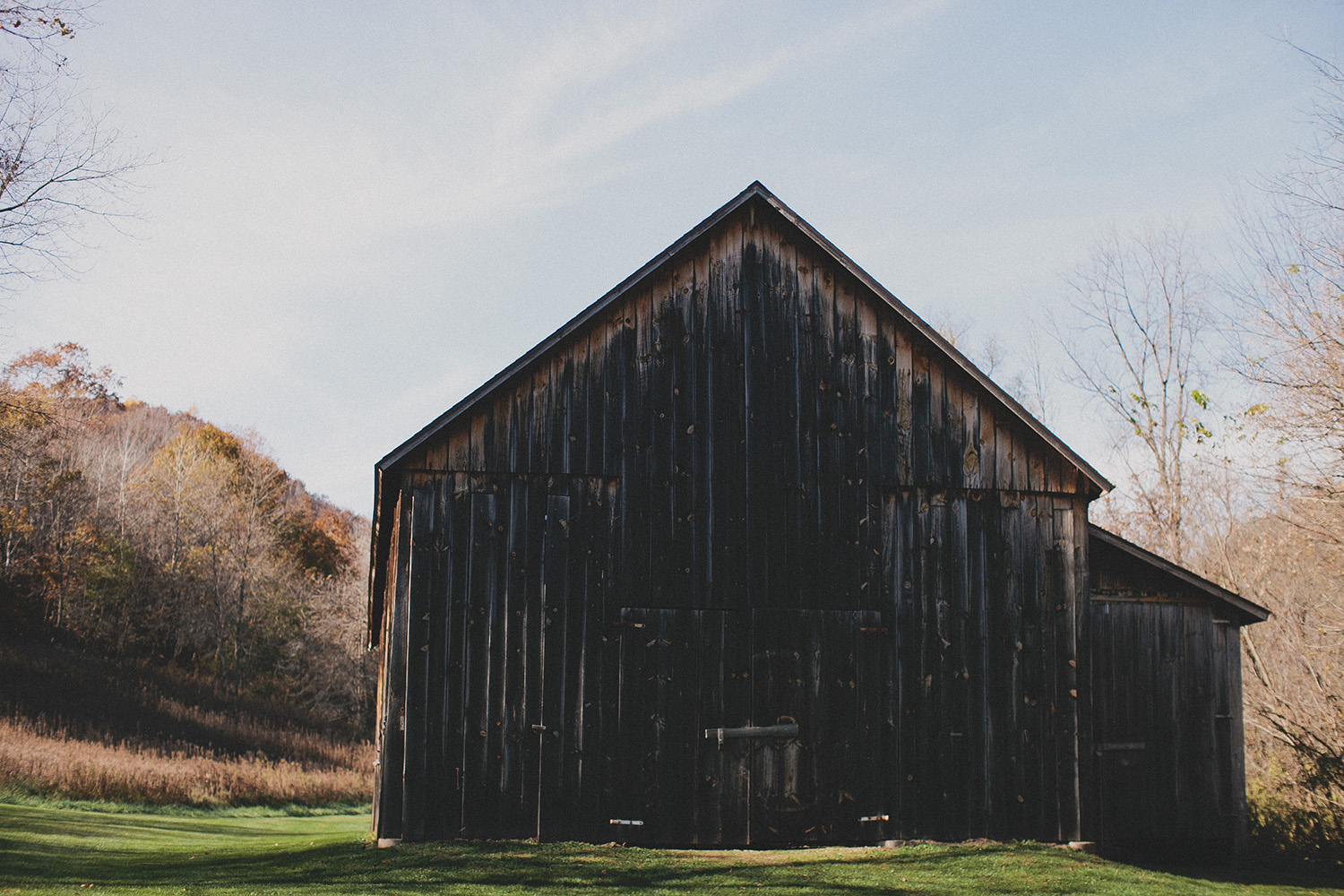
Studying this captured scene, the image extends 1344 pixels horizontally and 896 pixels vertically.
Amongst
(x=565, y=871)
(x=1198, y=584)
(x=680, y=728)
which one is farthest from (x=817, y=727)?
(x=1198, y=584)

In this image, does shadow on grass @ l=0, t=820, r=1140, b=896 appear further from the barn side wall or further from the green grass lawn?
the barn side wall

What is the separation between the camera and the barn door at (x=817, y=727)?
1070cm

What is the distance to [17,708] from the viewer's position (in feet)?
88.9

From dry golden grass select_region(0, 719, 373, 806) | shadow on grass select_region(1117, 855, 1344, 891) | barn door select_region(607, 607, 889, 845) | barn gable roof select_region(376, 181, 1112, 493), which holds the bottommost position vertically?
dry golden grass select_region(0, 719, 373, 806)

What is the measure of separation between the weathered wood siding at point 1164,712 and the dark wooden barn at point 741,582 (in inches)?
36.8

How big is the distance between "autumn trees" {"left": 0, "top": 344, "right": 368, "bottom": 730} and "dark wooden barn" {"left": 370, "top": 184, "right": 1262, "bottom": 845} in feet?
100

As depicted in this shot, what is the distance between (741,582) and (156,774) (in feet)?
53.3

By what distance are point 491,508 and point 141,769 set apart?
14.8m

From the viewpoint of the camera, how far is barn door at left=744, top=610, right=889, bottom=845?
10695 mm

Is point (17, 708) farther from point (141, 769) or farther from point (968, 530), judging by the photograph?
point (968, 530)

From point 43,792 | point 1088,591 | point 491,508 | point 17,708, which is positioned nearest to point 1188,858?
point 1088,591

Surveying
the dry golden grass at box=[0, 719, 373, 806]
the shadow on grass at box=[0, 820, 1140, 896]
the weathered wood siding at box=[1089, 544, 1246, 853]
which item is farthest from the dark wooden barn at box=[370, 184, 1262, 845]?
the dry golden grass at box=[0, 719, 373, 806]

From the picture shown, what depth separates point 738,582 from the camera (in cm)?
1091

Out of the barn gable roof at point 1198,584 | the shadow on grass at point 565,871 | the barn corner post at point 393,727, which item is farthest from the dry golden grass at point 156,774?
the barn gable roof at point 1198,584
